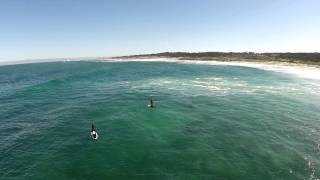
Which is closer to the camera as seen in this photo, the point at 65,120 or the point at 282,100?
the point at 65,120

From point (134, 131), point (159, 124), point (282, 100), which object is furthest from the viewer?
point (282, 100)

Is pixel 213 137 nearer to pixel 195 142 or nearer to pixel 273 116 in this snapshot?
pixel 195 142

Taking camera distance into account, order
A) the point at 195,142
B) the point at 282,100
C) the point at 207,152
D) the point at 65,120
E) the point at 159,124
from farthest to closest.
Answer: the point at 282,100, the point at 65,120, the point at 159,124, the point at 195,142, the point at 207,152

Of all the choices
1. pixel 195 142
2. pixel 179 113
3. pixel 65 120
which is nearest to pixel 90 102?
pixel 65 120

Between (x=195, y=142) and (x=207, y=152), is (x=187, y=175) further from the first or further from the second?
(x=195, y=142)

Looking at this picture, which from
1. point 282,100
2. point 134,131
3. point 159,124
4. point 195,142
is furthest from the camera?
point 282,100

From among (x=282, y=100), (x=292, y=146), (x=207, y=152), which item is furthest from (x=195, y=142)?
(x=282, y=100)

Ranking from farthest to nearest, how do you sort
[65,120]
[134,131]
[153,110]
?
[153,110], [65,120], [134,131]

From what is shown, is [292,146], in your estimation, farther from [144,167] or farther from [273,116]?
[144,167]

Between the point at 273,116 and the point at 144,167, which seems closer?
the point at 144,167
